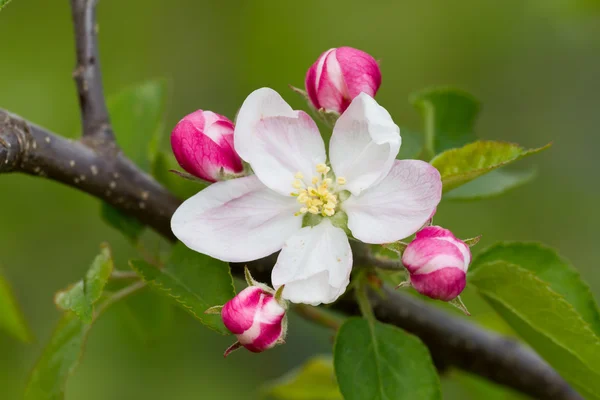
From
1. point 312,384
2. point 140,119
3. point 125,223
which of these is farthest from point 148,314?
point 312,384

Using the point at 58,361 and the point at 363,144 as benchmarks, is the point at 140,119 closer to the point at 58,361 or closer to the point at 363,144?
the point at 58,361

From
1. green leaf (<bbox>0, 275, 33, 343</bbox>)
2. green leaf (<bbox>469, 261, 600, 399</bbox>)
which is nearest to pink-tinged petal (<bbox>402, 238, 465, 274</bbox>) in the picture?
green leaf (<bbox>469, 261, 600, 399</bbox>)

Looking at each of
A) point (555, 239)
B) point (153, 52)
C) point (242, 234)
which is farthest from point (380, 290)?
point (153, 52)

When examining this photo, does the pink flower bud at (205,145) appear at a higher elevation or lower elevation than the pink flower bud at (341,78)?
lower

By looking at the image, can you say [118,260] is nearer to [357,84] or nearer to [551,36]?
[357,84]

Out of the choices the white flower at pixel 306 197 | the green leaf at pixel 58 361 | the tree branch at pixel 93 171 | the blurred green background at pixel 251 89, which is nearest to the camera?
the white flower at pixel 306 197

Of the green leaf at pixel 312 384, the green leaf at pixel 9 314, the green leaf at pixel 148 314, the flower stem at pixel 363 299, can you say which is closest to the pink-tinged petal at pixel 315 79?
the flower stem at pixel 363 299

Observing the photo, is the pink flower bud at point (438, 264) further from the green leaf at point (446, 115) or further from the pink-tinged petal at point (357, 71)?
the green leaf at point (446, 115)
